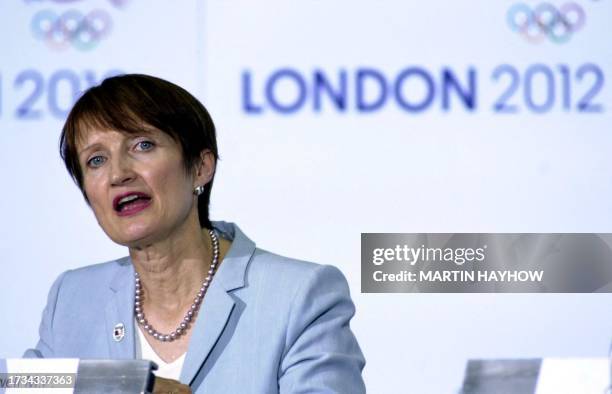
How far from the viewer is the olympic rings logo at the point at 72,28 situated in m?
3.50

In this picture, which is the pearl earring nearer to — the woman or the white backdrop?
the woman

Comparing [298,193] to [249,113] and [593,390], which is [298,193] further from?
[593,390]

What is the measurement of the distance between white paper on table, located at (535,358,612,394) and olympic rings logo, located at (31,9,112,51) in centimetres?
229

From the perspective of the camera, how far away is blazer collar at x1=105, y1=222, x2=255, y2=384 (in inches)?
82.9

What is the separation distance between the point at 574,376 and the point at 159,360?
0.93 meters

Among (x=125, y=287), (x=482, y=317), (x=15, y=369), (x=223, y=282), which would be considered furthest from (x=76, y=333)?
(x=482, y=317)

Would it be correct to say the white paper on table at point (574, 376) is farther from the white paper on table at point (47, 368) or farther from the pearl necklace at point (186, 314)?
the pearl necklace at point (186, 314)

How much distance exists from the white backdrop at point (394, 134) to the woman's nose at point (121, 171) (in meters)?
1.30

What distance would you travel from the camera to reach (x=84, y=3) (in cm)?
350

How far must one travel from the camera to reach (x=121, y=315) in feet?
7.43

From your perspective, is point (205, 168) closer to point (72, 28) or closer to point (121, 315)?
point (121, 315)

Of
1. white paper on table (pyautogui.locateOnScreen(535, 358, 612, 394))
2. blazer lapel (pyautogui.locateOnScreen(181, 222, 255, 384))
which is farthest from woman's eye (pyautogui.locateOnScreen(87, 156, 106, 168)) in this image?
white paper on table (pyautogui.locateOnScreen(535, 358, 612, 394))

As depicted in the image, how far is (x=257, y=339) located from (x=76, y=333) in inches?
17.1

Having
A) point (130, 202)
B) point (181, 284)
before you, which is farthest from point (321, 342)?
point (130, 202)
